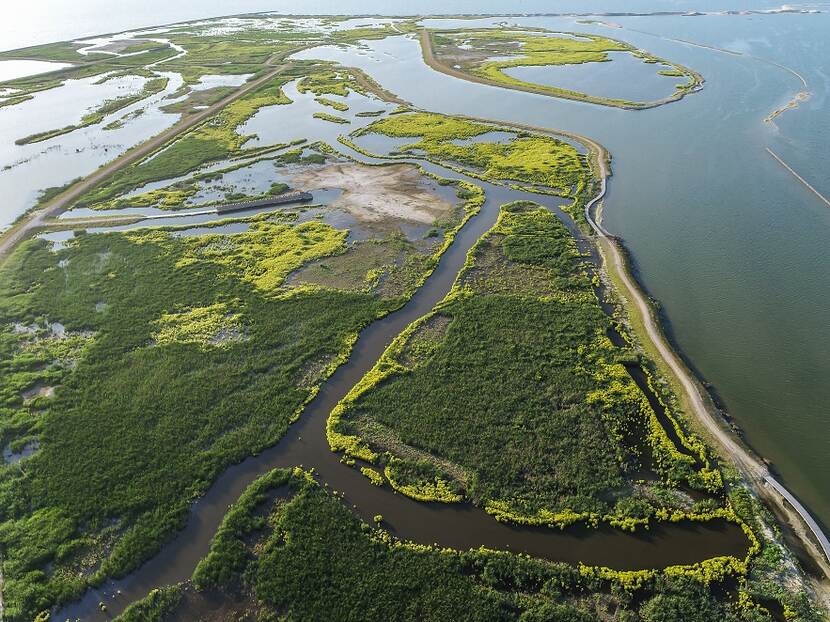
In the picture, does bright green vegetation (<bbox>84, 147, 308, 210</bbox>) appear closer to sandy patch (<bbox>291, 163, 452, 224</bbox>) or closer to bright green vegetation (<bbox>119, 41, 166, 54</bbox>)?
sandy patch (<bbox>291, 163, 452, 224</bbox>)

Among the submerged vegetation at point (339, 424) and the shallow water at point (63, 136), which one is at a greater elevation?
the shallow water at point (63, 136)

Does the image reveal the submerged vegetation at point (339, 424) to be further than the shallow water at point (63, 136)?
No

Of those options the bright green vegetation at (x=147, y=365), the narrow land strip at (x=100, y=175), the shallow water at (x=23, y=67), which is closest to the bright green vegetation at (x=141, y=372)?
the bright green vegetation at (x=147, y=365)

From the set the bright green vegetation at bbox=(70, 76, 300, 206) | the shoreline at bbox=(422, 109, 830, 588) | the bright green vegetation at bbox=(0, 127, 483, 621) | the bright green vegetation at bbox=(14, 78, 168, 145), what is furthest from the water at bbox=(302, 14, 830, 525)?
the bright green vegetation at bbox=(14, 78, 168, 145)

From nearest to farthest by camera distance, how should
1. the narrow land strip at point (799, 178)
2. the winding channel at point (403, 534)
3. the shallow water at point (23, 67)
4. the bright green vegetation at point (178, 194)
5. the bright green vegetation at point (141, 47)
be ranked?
the winding channel at point (403, 534) → the narrow land strip at point (799, 178) → the bright green vegetation at point (178, 194) → the shallow water at point (23, 67) → the bright green vegetation at point (141, 47)

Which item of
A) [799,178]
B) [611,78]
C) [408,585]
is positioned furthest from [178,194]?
[611,78]

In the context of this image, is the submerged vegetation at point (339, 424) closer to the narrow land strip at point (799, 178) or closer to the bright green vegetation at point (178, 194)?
the bright green vegetation at point (178, 194)
